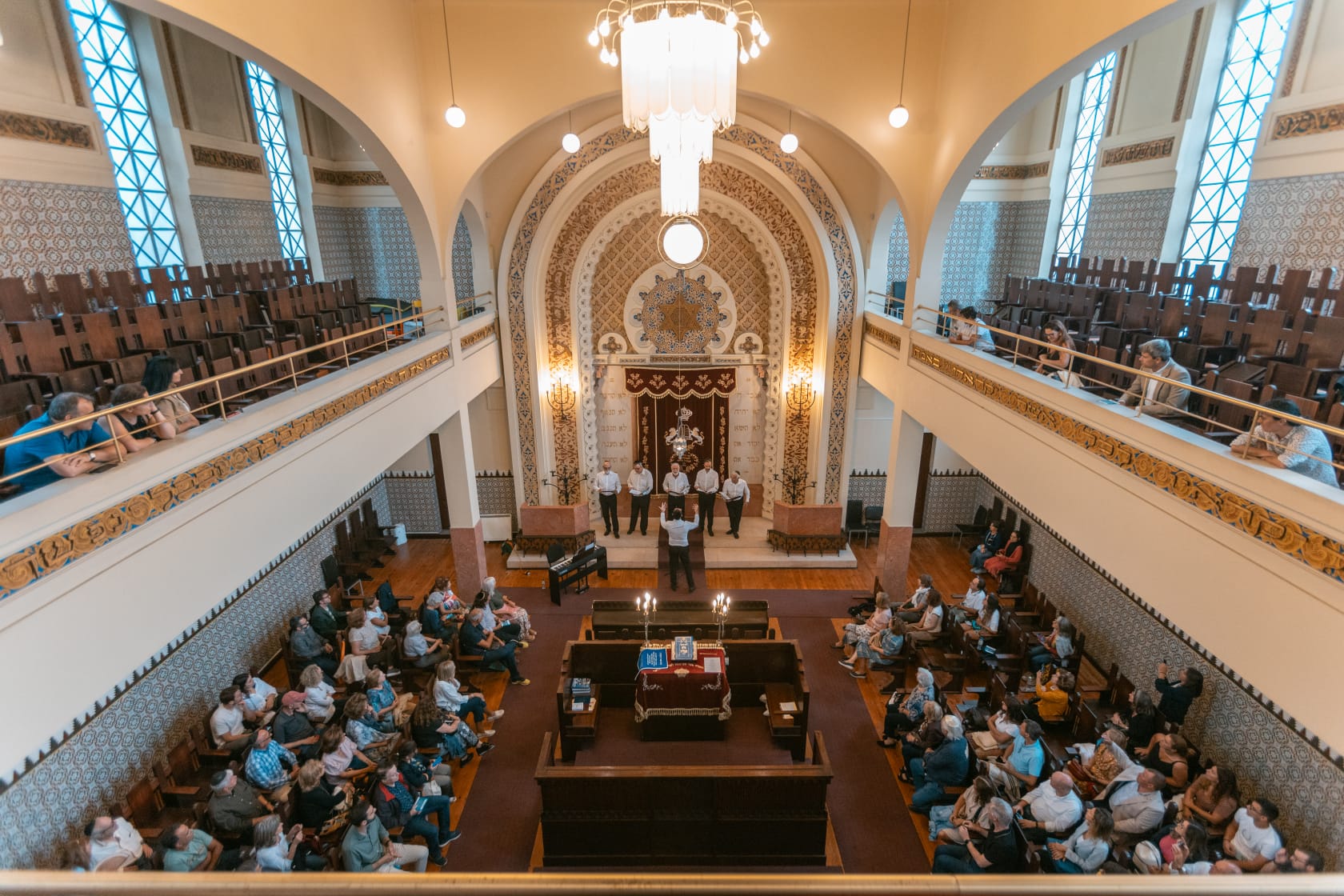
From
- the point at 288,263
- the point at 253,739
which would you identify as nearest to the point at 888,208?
the point at 288,263

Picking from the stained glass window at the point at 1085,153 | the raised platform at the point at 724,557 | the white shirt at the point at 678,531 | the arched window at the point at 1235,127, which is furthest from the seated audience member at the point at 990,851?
the stained glass window at the point at 1085,153

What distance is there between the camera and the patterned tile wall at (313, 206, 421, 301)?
1272 cm

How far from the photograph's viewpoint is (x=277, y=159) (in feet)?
37.4

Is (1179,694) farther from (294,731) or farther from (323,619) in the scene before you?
(323,619)

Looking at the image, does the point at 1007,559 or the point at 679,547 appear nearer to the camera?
the point at 1007,559

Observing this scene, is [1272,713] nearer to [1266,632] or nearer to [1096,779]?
[1096,779]

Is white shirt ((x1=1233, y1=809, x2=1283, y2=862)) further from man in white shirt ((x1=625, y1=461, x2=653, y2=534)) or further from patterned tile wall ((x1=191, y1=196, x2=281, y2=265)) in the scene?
patterned tile wall ((x1=191, y1=196, x2=281, y2=265))

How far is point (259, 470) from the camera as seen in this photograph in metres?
4.81

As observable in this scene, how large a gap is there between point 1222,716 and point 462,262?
12.4 metres

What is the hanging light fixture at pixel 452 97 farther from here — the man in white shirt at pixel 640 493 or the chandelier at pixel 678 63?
the man in white shirt at pixel 640 493

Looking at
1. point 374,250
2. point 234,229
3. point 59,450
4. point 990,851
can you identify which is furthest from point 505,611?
point 374,250

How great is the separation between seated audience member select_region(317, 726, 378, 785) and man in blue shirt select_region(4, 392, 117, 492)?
3.29 m

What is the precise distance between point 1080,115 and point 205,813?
15.1m

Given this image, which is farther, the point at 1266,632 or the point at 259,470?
the point at 259,470
